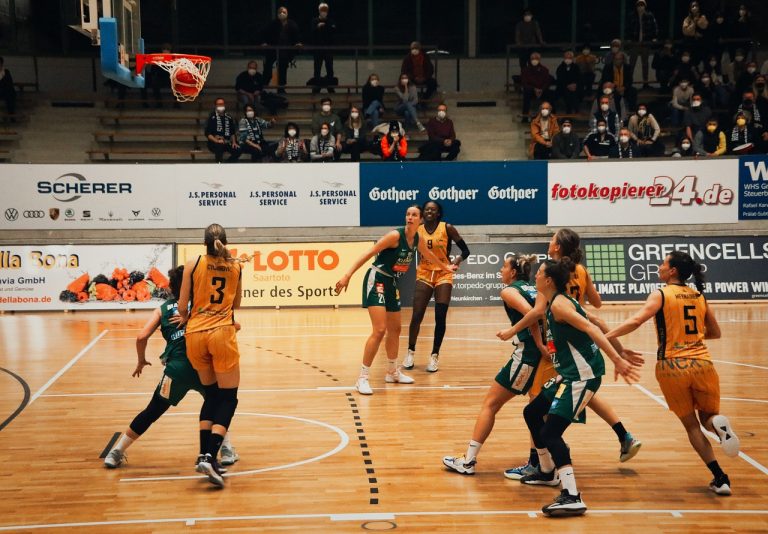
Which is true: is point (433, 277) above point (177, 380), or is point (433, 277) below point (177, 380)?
above

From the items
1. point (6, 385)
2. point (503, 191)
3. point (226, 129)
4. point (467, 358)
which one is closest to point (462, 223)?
point (503, 191)

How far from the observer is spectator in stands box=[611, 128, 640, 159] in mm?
20559

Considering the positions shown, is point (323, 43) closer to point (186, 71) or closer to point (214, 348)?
point (186, 71)

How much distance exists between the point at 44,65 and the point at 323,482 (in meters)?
21.5

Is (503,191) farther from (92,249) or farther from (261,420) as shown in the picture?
(261,420)

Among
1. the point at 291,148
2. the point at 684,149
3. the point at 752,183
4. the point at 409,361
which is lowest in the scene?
the point at 409,361

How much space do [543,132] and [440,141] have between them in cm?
244

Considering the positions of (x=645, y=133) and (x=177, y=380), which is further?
(x=645, y=133)

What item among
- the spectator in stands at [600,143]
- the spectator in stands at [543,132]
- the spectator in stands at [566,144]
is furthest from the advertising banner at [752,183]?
the spectator in stands at [543,132]

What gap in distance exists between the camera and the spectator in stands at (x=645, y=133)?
68.5 feet

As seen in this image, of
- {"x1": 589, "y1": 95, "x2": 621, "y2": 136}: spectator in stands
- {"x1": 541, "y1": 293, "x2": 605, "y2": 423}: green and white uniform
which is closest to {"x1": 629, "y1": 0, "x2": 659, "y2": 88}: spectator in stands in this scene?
{"x1": 589, "y1": 95, "x2": 621, "y2": 136}: spectator in stands

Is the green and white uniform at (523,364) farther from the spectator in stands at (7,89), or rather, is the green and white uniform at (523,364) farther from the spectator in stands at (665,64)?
the spectator in stands at (7,89)

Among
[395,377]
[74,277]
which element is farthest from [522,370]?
[74,277]

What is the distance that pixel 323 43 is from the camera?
78.5 ft
